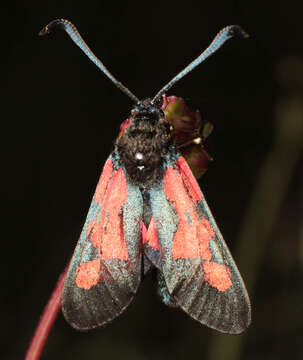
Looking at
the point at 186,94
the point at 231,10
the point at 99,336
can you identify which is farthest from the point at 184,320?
the point at 231,10

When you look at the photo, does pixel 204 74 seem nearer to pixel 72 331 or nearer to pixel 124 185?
pixel 72 331


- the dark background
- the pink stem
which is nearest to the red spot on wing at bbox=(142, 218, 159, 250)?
the pink stem

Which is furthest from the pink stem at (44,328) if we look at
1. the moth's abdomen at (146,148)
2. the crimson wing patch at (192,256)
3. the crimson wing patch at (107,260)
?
the moth's abdomen at (146,148)

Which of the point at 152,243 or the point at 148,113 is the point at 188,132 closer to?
the point at 148,113

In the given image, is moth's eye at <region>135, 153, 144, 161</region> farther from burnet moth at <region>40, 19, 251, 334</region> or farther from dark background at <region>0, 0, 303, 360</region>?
dark background at <region>0, 0, 303, 360</region>

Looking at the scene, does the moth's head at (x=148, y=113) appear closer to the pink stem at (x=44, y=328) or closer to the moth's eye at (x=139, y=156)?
the moth's eye at (x=139, y=156)

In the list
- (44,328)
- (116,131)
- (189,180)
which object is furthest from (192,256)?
(116,131)
